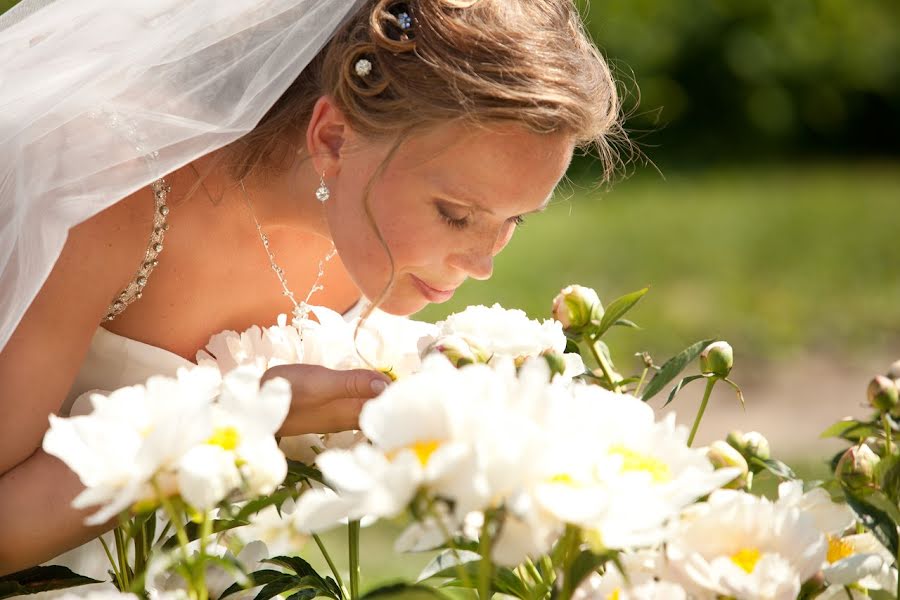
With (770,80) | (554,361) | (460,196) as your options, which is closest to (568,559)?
(554,361)

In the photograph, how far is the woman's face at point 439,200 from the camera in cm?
145

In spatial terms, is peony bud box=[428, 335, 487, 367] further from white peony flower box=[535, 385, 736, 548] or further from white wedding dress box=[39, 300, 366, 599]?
white wedding dress box=[39, 300, 366, 599]

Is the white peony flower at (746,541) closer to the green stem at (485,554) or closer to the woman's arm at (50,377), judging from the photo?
the green stem at (485,554)

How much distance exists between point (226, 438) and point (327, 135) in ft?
2.77

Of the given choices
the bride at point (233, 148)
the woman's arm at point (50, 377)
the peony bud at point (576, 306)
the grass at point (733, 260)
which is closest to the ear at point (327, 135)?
the bride at point (233, 148)

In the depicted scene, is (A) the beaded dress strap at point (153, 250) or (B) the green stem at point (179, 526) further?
(A) the beaded dress strap at point (153, 250)

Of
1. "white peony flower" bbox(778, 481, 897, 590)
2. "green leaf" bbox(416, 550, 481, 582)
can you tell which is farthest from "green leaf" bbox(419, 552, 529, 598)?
"white peony flower" bbox(778, 481, 897, 590)

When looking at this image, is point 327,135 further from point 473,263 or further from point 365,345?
point 365,345

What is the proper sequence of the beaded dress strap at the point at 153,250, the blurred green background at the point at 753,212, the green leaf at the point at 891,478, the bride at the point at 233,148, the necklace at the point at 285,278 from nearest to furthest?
A: the green leaf at the point at 891,478, the bride at the point at 233,148, the beaded dress strap at the point at 153,250, the necklace at the point at 285,278, the blurred green background at the point at 753,212

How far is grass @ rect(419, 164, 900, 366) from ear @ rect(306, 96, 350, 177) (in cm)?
269

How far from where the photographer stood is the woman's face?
4.74 ft

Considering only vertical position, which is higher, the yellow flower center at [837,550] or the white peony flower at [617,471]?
the white peony flower at [617,471]

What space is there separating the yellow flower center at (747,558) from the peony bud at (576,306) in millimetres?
346

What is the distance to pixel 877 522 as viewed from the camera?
929 mm
